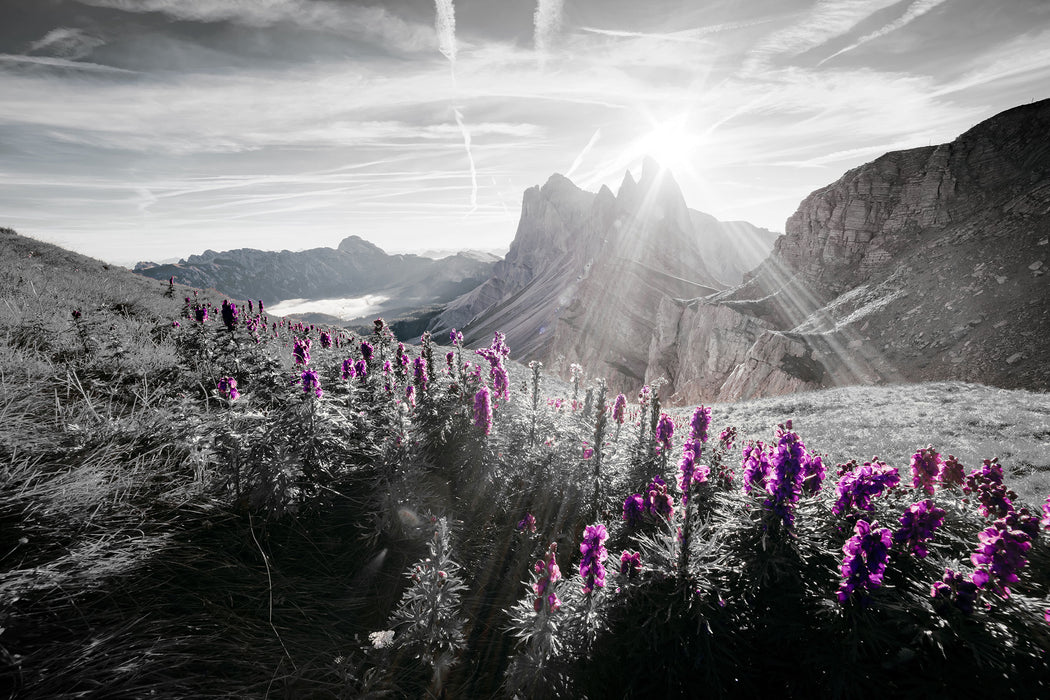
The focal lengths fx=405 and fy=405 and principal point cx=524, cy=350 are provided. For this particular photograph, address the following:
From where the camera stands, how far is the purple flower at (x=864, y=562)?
2.14 m

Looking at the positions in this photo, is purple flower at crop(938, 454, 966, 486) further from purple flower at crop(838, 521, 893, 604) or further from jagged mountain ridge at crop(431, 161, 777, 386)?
jagged mountain ridge at crop(431, 161, 777, 386)

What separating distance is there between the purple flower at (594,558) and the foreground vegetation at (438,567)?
19 mm

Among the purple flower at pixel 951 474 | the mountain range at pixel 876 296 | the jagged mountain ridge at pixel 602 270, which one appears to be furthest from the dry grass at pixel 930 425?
the jagged mountain ridge at pixel 602 270

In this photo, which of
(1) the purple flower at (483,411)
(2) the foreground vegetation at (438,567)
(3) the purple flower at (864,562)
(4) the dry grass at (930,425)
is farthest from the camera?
(4) the dry grass at (930,425)

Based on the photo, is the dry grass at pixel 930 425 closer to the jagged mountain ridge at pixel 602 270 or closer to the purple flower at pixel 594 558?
the purple flower at pixel 594 558

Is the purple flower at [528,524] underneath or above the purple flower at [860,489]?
underneath

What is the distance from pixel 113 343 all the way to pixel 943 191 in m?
42.1

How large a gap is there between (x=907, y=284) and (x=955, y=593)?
30.7m

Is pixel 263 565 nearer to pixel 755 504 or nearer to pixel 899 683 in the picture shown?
pixel 755 504

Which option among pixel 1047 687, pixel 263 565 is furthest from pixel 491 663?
pixel 1047 687

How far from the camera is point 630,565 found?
2.65 meters

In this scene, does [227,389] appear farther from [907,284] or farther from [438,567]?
[907,284]

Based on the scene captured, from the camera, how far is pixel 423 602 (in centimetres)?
264

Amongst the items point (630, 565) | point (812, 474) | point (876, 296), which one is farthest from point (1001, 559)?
point (876, 296)
